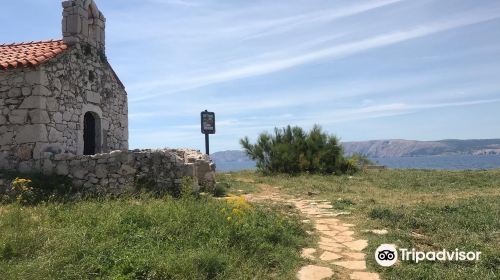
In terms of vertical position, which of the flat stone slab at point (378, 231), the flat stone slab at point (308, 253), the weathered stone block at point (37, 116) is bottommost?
the flat stone slab at point (308, 253)

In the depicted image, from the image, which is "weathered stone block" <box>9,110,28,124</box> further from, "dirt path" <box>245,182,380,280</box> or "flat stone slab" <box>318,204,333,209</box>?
"flat stone slab" <box>318,204,333,209</box>

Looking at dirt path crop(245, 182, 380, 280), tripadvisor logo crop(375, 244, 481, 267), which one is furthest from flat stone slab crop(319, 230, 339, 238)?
tripadvisor logo crop(375, 244, 481, 267)

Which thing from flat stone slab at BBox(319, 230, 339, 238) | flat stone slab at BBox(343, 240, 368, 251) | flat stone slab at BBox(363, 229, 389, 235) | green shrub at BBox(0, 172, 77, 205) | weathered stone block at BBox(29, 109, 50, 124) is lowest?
flat stone slab at BBox(343, 240, 368, 251)

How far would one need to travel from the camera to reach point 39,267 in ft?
14.4

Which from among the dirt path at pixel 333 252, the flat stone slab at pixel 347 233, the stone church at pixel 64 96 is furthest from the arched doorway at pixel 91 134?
the flat stone slab at pixel 347 233

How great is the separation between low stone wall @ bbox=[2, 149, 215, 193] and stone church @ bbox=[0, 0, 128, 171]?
108cm

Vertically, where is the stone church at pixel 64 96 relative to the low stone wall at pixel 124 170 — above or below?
above

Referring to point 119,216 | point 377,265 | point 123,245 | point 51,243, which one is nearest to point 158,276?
point 123,245

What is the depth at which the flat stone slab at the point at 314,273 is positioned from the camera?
510 cm

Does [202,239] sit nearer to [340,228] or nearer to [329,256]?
[329,256]

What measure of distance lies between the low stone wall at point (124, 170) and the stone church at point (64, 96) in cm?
108

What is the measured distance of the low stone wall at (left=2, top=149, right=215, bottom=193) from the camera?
32.8 ft

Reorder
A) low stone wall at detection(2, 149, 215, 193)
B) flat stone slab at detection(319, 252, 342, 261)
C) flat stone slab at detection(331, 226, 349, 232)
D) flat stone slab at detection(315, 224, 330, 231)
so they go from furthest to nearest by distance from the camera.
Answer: low stone wall at detection(2, 149, 215, 193) < flat stone slab at detection(315, 224, 330, 231) < flat stone slab at detection(331, 226, 349, 232) < flat stone slab at detection(319, 252, 342, 261)

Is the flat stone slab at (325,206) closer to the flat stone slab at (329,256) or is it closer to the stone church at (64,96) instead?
the flat stone slab at (329,256)
